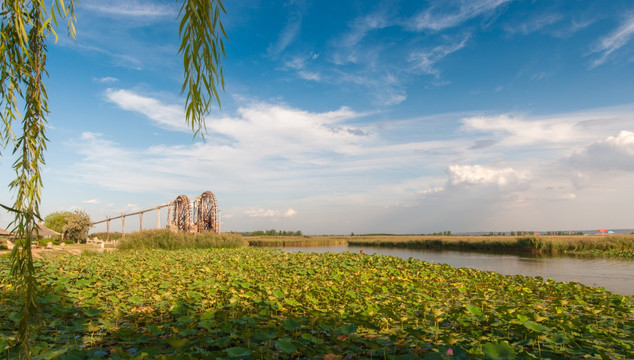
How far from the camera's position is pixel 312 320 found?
137 inches

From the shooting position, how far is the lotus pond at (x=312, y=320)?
111 inches

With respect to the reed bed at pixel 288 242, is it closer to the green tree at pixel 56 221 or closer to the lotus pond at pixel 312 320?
the green tree at pixel 56 221

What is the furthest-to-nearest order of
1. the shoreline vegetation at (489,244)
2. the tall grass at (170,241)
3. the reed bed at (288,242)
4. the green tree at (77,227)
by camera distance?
the reed bed at (288,242) < the green tree at (77,227) < the shoreline vegetation at (489,244) < the tall grass at (170,241)

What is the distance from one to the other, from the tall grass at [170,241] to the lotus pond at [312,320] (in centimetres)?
931

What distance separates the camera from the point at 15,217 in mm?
2113

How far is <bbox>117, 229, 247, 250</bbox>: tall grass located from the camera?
16125 mm

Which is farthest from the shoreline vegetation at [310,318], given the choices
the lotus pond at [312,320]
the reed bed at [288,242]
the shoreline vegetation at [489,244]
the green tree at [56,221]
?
the green tree at [56,221]

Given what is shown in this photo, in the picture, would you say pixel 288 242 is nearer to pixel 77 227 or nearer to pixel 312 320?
pixel 77 227

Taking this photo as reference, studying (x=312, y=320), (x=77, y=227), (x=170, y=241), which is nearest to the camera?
(x=312, y=320)

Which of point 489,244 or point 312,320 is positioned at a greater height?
point 312,320

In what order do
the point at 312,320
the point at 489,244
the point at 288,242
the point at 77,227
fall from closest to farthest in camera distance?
the point at 312,320 < the point at 489,244 < the point at 77,227 < the point at 288,242

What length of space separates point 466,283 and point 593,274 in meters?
7.23

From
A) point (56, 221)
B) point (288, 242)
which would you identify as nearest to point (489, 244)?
point (288, 242)

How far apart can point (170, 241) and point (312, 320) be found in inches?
585
